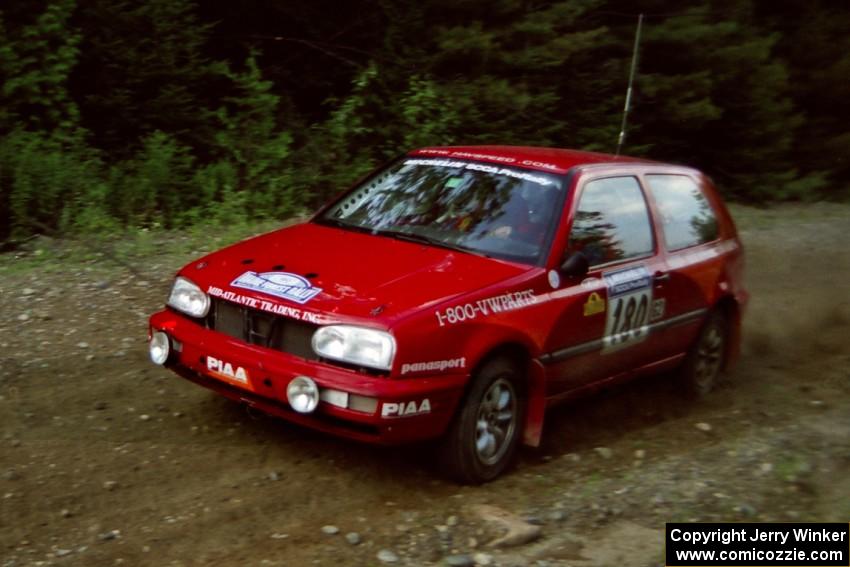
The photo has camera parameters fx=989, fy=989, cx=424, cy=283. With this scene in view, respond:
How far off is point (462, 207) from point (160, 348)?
183cm

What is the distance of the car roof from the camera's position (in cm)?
579

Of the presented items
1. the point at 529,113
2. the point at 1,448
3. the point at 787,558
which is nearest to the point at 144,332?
the point at 1,448

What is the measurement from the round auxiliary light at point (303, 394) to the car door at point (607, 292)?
1345 millimetres

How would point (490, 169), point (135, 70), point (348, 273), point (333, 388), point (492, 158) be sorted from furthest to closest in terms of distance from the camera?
point (135, 70), point (492, 158), point (490, 169), point (348, 273), point (333, 388)

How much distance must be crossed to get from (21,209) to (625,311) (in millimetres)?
6156

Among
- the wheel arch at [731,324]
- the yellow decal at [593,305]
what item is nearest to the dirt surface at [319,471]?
the wheel arch at [731,324]

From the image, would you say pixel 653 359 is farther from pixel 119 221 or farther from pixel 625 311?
pixel 119 221

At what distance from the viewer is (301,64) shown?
46.4 feet

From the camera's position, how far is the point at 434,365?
455 centimetres

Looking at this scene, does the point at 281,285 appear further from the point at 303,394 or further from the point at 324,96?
the point at 324,96

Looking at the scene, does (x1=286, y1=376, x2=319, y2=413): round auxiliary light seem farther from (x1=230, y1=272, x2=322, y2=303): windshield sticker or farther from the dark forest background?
the dark forest background

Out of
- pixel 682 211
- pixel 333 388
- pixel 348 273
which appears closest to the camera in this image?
pixel 333 388

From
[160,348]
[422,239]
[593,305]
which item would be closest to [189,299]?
[160,348]

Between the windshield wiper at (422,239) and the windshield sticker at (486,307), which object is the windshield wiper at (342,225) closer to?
the windshield wiper at (422,239)
